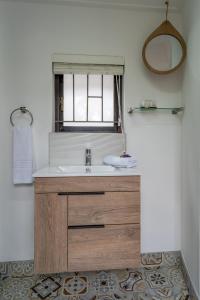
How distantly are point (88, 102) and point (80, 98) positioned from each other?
81 mm

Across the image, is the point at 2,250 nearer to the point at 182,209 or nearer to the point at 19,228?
the point at 19,228

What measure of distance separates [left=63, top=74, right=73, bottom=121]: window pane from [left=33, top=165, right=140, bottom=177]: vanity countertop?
48 cm

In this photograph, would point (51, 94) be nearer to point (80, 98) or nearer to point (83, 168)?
point (80, 98)

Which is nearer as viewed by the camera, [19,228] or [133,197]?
[133,197]

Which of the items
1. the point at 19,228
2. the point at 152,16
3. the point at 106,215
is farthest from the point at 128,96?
the point at 19,228

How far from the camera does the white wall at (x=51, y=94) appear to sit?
173 cm

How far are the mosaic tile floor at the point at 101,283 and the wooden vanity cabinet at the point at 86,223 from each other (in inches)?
11.5

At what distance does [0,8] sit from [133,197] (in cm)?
183

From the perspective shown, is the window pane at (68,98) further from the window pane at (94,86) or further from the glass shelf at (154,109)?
the glass shelf at (154,109)

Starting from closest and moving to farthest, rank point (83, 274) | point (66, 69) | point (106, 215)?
point (106, 215), point (83, 274), point (66, 69)

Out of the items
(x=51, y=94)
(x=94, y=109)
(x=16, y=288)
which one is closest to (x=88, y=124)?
(x=94, y=109)

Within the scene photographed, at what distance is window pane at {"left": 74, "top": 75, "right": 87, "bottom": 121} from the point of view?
1.89 meters

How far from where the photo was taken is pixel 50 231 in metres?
1.35

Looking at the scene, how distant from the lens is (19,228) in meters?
1.74
